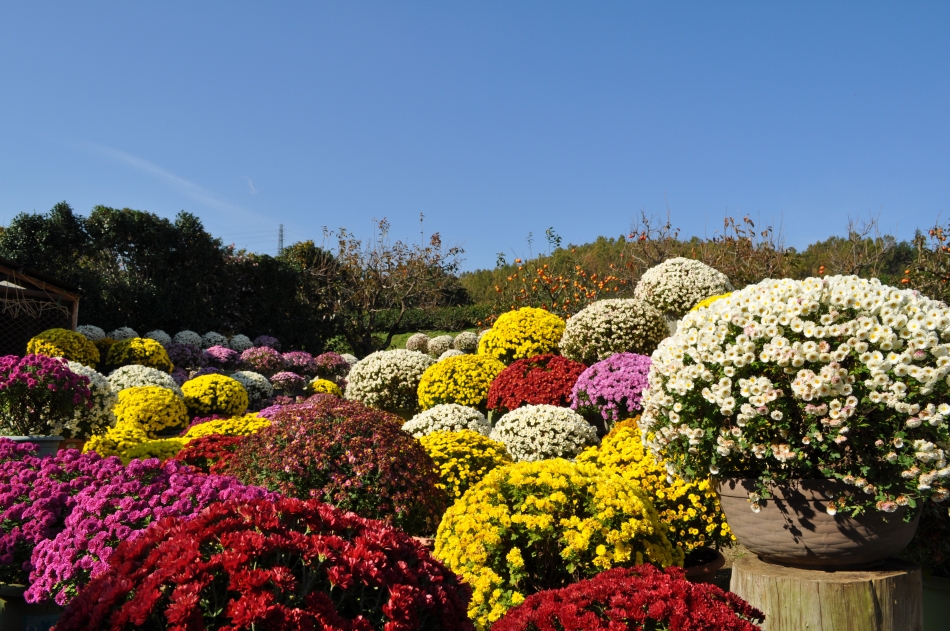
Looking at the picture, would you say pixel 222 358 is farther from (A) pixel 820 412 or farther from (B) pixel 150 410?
(A) pixel 820 412

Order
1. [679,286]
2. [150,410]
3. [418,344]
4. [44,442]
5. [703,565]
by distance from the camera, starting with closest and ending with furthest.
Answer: [703,565], [44,442], [150,410], [679,286], [418,344]

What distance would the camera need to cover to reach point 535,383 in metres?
8.84

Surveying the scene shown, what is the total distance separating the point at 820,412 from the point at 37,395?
21.3ft

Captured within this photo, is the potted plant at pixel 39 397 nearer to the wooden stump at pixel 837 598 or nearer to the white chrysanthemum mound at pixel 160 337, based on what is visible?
the wooden stump at pixel 837 598

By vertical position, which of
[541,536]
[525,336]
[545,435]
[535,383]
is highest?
[525,336]

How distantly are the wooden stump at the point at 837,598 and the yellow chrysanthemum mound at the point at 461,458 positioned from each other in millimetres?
2542

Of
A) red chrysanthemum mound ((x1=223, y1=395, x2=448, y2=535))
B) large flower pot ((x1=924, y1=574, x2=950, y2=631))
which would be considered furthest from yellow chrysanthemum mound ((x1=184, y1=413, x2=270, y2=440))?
large flower pot ((x1=924, y1=574, x2=950, y2=631))

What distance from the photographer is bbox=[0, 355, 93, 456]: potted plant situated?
617cm

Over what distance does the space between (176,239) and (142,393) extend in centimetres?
1264

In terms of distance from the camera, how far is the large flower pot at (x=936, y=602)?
138 inches

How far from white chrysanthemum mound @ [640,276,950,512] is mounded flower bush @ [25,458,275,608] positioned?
6.60 ft

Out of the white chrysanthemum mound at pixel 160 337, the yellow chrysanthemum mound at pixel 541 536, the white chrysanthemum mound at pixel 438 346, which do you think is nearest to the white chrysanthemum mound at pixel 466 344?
the white chrysanthemum mound at pixel 438 346

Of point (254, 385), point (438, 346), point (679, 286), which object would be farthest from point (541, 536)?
point (438, 346)

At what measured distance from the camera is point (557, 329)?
11.2m
